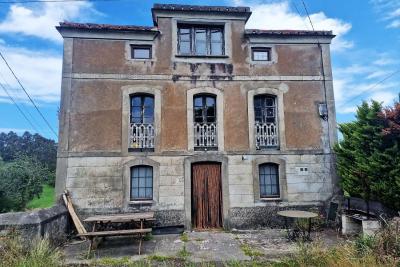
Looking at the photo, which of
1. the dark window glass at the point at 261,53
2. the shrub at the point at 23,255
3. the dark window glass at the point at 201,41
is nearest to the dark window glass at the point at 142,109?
the dark window glass at the point at 201,41

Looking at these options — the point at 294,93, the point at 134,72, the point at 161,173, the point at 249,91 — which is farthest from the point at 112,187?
the point at 294,93

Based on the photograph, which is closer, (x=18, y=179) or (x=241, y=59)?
(x=241, y=59)

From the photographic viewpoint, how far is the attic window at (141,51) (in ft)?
36.6

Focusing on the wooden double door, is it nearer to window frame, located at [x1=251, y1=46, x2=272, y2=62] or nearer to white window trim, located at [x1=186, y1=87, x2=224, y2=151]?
white window trim, located at [x1=186, y1=87, x2=224, y2=151]

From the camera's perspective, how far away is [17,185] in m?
13.7

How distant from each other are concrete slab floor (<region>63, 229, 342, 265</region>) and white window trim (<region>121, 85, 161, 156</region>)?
3157mm

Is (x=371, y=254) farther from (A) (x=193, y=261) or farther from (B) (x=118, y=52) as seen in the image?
(B) (x=118, y=52)

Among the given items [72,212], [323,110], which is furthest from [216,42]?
[72,212]

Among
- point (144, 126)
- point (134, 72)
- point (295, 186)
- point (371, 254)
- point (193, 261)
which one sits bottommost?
point (193, 261)

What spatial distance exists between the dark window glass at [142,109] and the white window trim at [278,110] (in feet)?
12.0

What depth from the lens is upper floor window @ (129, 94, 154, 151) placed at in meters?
10.7

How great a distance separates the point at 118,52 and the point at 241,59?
4655 millimetres

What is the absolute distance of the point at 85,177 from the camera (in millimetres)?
10203

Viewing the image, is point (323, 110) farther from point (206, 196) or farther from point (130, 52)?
point (130, 52)
